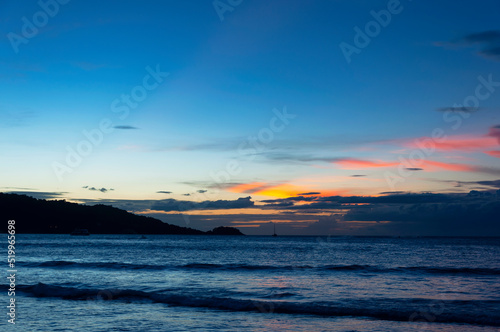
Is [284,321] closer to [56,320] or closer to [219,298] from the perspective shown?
[219,298]

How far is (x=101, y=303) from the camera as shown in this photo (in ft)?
82.0

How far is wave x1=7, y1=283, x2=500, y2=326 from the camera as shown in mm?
21875

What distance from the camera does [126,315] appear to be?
21281 millimetres

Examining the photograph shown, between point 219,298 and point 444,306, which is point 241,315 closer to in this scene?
point 219,298

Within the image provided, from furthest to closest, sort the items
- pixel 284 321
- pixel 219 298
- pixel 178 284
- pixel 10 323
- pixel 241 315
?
pixel 178 284 < pixel 219 298 < pixel 241 315 < pixel 284 321 < pixel 10 323

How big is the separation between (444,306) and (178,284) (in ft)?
65.2

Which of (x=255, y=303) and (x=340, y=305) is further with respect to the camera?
(x=255, y=303)

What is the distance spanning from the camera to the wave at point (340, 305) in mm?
21875

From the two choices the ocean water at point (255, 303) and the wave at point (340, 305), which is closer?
the ocean water at point (255, 303)

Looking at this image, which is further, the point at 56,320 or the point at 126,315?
the point at 126,315

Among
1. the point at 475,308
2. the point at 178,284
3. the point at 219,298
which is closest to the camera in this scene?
the point at 475,308

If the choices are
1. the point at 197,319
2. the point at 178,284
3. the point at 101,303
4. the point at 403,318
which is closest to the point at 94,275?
the point at 178,284

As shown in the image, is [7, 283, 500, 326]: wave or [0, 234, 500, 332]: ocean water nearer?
[0, 234, 500, 332]: ocean water

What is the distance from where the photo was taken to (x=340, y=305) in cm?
2472
